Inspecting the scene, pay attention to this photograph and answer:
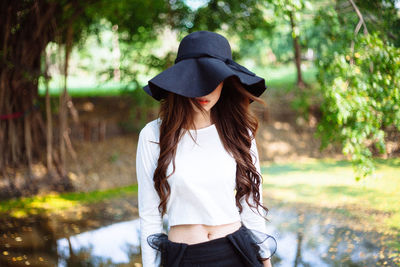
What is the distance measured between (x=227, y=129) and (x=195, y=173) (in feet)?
0.96

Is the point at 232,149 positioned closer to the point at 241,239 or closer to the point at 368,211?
the point at 241,239

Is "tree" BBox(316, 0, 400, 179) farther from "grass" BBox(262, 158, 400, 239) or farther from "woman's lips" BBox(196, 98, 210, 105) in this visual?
"woman's lips" BBox(196, 98, 210, 105)

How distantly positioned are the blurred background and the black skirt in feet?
6.21

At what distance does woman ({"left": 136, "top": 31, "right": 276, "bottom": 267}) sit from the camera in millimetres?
1501

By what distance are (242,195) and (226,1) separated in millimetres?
7599

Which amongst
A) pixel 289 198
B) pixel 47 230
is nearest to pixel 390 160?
pixel 289 198

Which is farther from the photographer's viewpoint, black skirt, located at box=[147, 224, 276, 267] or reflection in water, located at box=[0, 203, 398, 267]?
reflection in water, located at box=[0, 203, 398, 267]

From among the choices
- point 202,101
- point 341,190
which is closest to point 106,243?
point 202,101

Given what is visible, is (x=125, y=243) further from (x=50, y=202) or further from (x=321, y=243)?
(x=50, y=202)

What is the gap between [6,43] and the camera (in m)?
6.26

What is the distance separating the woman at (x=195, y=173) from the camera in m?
1.50

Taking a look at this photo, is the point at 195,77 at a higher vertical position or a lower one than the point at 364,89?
higher

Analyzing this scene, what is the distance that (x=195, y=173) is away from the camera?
1.53 metres

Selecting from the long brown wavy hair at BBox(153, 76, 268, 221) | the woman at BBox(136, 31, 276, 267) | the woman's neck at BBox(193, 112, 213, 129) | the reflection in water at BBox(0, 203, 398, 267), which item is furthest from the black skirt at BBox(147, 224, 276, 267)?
the reflection in water at BBox(0, 203, 398, 267)
